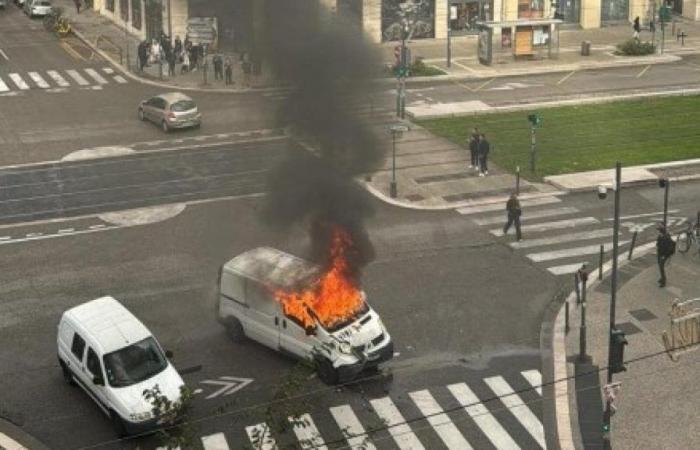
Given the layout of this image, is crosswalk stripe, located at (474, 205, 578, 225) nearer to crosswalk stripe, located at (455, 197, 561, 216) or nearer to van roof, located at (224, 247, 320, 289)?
crosswalk stripe, located at (455, 197, 561, 216)

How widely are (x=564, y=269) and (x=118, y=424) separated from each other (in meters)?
13.4

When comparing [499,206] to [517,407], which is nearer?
[517,407]

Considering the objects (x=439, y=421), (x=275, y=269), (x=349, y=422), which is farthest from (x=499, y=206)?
(x=349, y=422)

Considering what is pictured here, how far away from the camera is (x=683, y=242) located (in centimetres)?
2916

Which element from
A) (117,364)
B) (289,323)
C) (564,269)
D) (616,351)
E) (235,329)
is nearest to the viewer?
(616,351)

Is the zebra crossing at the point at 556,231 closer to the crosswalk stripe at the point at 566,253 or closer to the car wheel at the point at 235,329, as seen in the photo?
the crosswalk stripe at the point at 566,253

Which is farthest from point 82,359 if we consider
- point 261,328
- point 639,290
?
point 639,290

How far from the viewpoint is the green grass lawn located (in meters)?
37.9

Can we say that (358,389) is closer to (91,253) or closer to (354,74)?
(354,74)

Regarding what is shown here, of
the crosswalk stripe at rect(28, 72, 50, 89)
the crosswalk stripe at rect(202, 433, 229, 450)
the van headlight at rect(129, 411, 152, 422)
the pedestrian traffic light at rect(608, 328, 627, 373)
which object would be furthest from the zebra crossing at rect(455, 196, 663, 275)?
the crosswalk stripe at rect(28, 72, 50, 89)

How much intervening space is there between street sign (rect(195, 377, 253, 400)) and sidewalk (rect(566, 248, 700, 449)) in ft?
22.3

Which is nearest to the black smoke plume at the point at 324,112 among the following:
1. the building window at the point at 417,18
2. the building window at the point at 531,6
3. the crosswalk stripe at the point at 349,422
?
the crosswalk stripe at the point at 349,422

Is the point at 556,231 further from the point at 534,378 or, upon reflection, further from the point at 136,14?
the point at 136,14

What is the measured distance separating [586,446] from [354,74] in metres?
9.29
